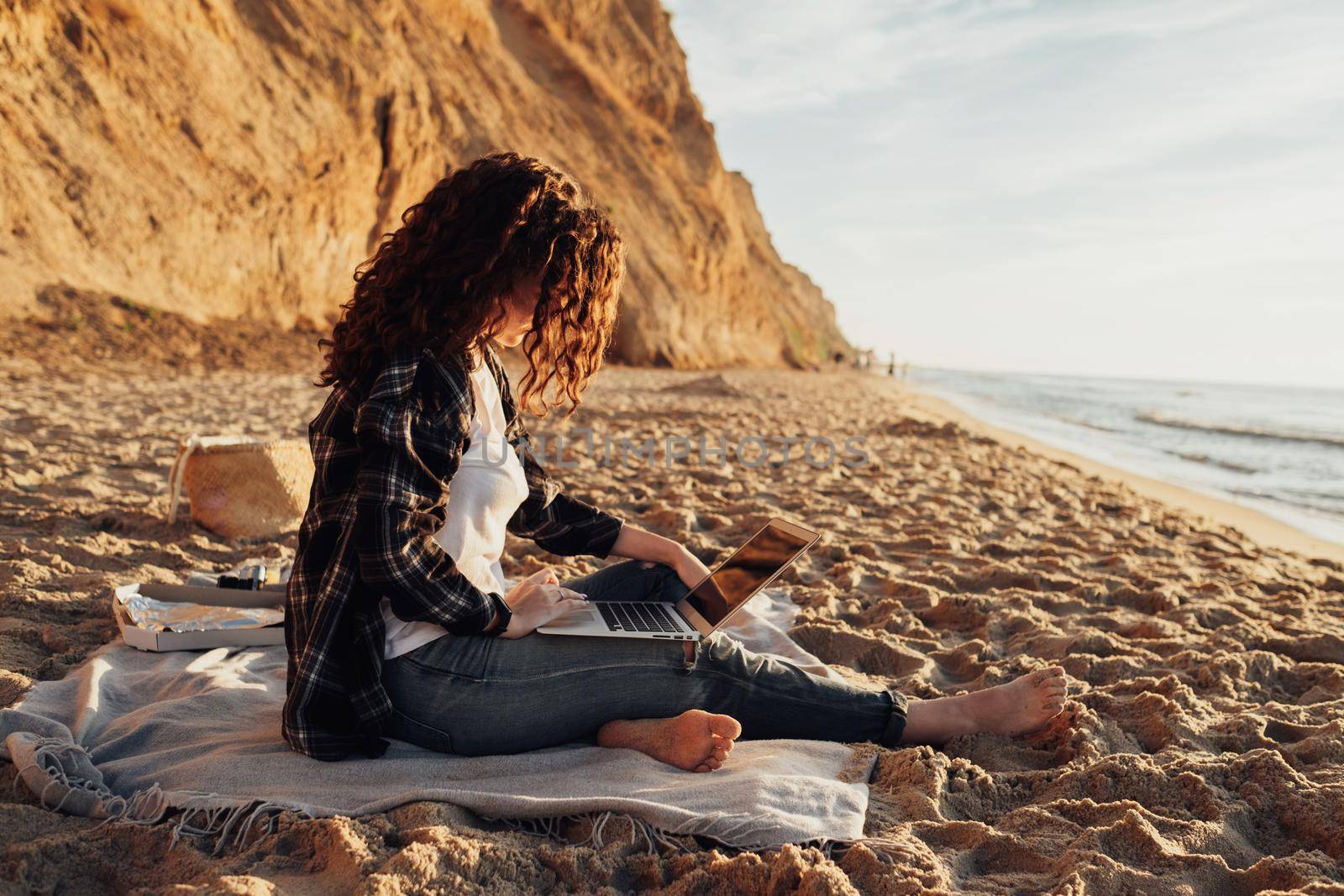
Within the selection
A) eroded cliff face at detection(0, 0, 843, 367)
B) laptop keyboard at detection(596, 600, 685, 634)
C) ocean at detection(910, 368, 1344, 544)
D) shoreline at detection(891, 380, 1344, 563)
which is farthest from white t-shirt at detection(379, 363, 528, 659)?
ocean at detection(910, 368, 1344, 544)

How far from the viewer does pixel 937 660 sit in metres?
2.95

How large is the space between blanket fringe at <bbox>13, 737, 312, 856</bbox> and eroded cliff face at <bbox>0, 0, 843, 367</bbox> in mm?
6065

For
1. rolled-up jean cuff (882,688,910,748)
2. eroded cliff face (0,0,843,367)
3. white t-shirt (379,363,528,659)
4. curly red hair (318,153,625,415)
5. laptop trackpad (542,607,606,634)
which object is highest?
eroded cliff face (0,0,843,367)

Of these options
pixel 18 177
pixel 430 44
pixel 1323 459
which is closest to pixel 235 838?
pixel 18 177

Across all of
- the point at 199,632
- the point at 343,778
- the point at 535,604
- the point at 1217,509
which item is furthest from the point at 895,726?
the point at 1217,509

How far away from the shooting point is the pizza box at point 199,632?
258cm

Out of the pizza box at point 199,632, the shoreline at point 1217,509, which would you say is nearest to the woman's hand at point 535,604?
the pizza box at point 199,632

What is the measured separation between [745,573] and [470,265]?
97cm

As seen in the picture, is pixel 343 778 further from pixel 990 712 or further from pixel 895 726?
pixel 990 712

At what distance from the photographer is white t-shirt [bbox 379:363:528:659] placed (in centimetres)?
186

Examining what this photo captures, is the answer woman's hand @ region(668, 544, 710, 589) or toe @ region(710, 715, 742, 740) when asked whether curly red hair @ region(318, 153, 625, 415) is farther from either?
toe @ region(710, 715, 742, 740)

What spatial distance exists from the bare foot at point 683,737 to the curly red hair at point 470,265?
91 cm

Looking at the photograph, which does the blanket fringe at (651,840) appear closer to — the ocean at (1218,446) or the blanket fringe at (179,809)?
the blanket fringe at (179,809)

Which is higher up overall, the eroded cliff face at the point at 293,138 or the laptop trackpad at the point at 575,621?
the eroded cliff face at the point at 293,138
